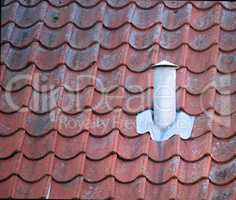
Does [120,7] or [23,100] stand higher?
[120,7]

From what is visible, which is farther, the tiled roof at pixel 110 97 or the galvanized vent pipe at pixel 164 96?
the galvanized vent pipe at pixel 164 96

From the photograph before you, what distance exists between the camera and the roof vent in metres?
4.18

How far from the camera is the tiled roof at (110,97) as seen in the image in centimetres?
394

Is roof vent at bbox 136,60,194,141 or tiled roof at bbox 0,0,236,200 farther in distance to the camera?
roof vent at bbox 136,60,194,141

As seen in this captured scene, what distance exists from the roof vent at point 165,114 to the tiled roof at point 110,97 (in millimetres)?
62

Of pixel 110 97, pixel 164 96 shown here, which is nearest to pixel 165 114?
pixel 164 96

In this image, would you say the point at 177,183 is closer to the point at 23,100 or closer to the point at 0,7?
the point at 23,100

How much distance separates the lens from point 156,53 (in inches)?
179

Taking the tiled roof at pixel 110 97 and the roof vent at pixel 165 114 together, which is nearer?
the tiled roof at pixel 110 97

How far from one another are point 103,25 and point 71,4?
0.36 meters

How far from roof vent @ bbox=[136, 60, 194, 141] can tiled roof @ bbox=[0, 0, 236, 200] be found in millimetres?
62

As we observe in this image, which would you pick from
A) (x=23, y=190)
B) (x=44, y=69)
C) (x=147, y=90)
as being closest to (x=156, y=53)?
(x=147, y=90)

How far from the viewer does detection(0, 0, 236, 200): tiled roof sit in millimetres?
3943

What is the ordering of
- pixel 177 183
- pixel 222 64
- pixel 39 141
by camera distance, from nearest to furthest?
1. pixel 177 183
2. pixel 39 141
3. pixel 222 64
